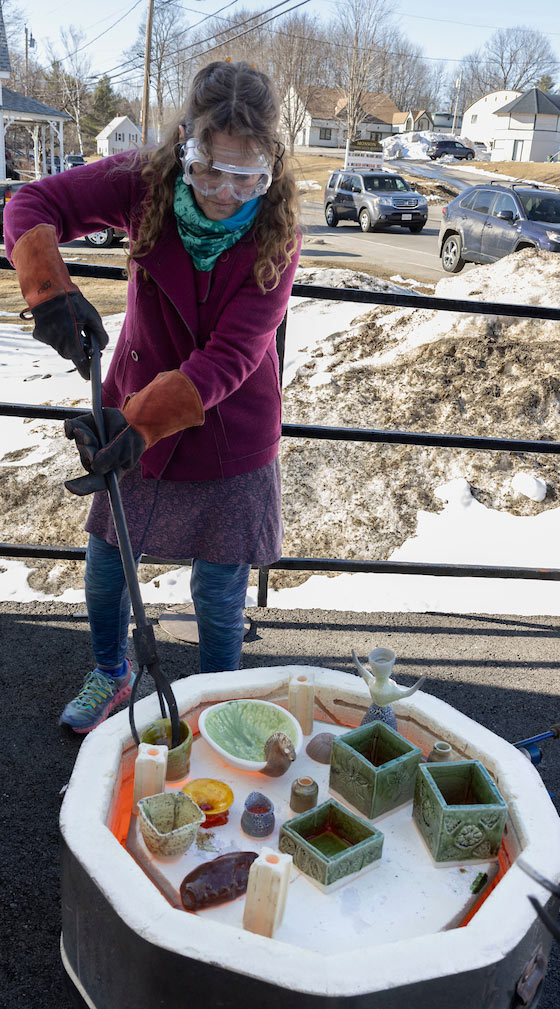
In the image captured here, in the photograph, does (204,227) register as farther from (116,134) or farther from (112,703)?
(116,134)

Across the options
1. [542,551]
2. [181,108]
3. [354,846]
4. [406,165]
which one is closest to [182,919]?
[354,846]

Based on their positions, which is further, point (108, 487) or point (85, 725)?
point (85, 725)

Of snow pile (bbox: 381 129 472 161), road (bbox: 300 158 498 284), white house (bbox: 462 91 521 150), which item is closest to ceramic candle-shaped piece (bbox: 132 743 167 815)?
road (bbox: 300 158 498 284)

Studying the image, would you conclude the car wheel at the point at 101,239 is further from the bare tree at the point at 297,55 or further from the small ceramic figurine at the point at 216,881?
the bare tree at the point at 297,55

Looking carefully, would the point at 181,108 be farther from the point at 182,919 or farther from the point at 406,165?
the point at 406,165

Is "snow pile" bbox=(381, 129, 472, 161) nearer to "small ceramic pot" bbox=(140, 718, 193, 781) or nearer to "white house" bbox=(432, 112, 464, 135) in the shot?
"white house" bbox=(432, 112, 464, 135)

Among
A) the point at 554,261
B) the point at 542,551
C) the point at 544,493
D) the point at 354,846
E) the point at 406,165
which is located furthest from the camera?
the point at 406,165

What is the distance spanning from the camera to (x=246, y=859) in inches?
53.1

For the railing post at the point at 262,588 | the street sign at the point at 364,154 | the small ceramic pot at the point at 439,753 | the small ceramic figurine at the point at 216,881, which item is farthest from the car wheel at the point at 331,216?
the small ceramic figurine at the point at 216,881

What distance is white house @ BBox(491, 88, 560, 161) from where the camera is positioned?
179ft

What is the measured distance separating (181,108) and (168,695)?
123 centimetres

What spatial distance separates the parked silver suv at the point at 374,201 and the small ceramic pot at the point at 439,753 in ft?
64.8

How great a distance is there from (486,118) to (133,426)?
7063 cm

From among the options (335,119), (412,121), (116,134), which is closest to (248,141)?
(116,134)
